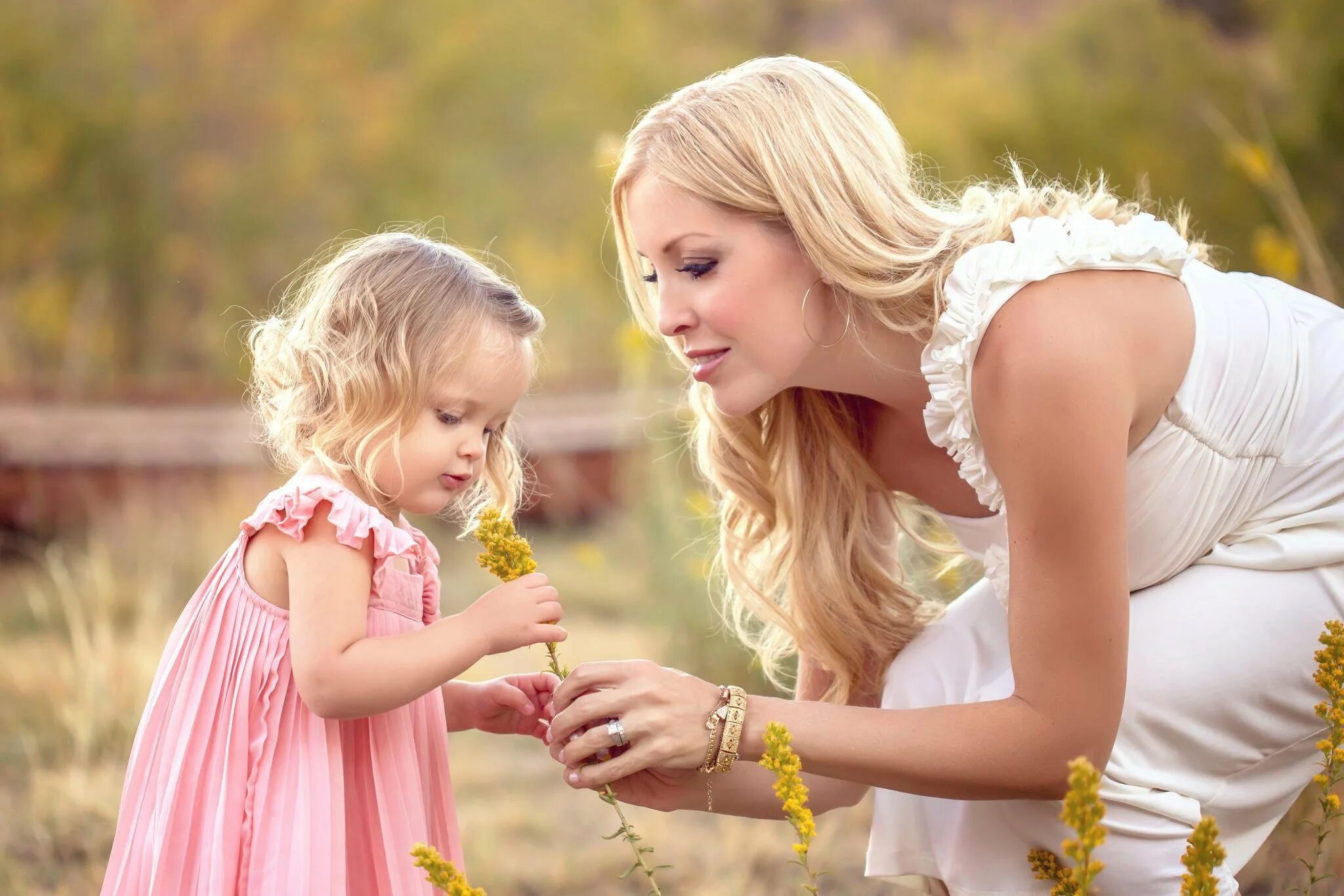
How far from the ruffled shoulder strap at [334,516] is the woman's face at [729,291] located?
50cm

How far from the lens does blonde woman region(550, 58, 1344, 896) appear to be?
157cm

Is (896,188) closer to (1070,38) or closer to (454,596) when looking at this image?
(454,596)

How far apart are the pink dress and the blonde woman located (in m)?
0.24

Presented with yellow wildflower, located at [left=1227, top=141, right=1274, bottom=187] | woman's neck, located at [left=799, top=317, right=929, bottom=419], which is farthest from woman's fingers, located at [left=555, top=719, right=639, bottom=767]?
yellow wildflower, located at [left=1227, top=141, right=1274, bottom=187]

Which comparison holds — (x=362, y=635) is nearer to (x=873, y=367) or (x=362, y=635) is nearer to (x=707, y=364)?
(x=707, y=364)

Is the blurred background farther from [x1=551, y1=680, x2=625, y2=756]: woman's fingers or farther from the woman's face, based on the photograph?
[x1=551, y1=680, x2=625, y2=756]: woman's fingers

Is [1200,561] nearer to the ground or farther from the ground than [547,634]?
farther from the ground

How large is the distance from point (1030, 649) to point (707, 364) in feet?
1.89

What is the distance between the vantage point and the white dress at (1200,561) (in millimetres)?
1677

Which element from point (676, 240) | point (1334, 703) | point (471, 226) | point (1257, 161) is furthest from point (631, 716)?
point (471, 226)

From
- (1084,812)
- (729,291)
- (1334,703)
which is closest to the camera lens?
(1084,812)

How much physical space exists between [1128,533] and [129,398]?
5304mm

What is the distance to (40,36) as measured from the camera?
20.6 feet

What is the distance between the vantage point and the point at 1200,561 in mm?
1812
